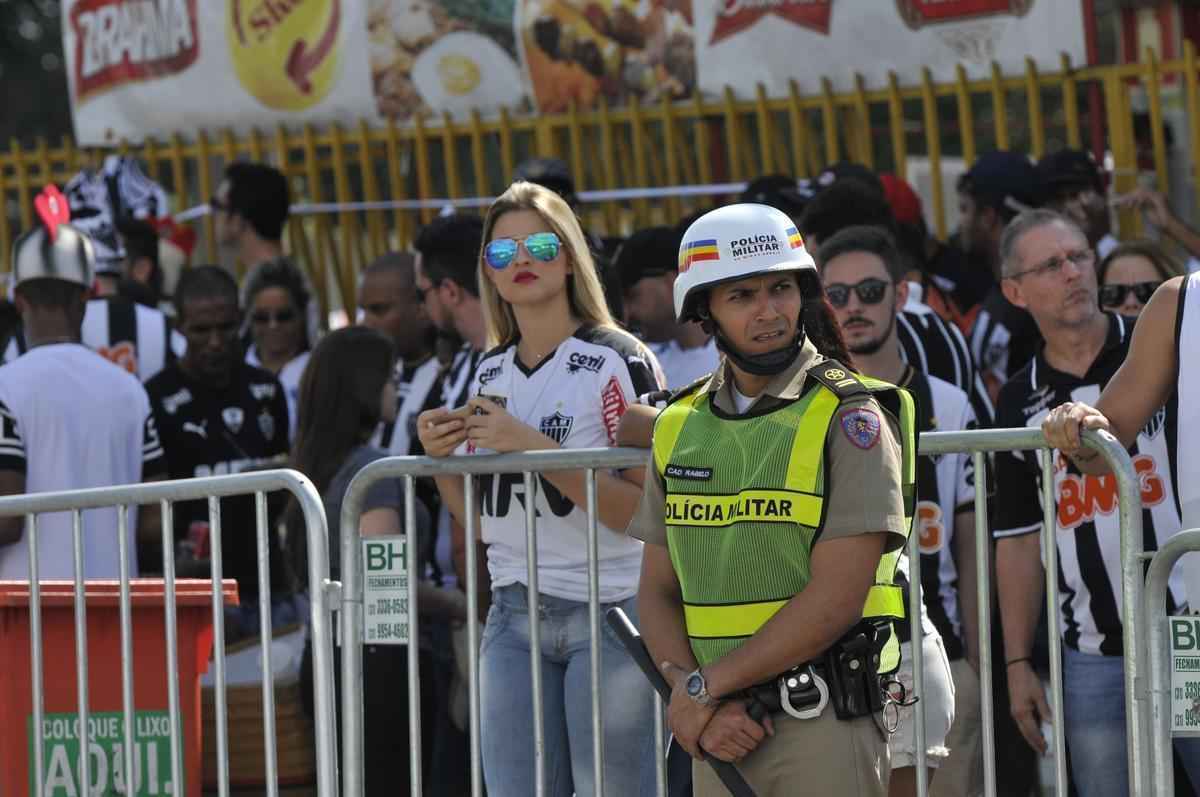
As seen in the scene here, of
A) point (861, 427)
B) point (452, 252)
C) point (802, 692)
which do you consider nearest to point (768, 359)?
point (861, 427)

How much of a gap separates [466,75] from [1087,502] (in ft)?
20.0

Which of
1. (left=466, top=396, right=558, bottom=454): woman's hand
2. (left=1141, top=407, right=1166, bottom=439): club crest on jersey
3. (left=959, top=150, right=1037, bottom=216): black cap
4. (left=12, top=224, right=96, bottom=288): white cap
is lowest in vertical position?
(left=1141, top=407, right=1166, bottom=439): club crest on jersey

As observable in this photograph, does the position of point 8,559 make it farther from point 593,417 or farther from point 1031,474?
point 1031,474

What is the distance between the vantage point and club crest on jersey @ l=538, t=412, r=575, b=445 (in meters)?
5.21

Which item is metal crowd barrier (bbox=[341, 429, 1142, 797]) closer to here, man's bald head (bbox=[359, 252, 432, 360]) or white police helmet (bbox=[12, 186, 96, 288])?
white police helmet (bbox=[12, 186, 96, 288])

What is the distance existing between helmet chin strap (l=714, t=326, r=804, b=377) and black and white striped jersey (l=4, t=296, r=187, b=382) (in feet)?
15.6

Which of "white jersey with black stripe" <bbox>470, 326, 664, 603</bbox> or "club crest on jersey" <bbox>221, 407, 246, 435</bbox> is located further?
"club crest on jersey" <bbox>221, 407, 246, 435</bbox>

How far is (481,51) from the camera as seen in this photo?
10.6 metres

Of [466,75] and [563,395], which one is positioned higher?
[466,75]

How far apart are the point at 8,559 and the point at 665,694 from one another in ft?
9.95

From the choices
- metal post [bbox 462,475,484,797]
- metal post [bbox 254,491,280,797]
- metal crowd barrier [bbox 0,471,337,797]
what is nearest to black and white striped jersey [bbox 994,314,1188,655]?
metal post [bbox 462,475,484,797]

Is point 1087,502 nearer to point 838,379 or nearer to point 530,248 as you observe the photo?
point 838,379

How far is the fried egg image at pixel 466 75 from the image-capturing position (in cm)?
1052

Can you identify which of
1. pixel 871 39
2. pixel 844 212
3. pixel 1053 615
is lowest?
pixel 1053 615
